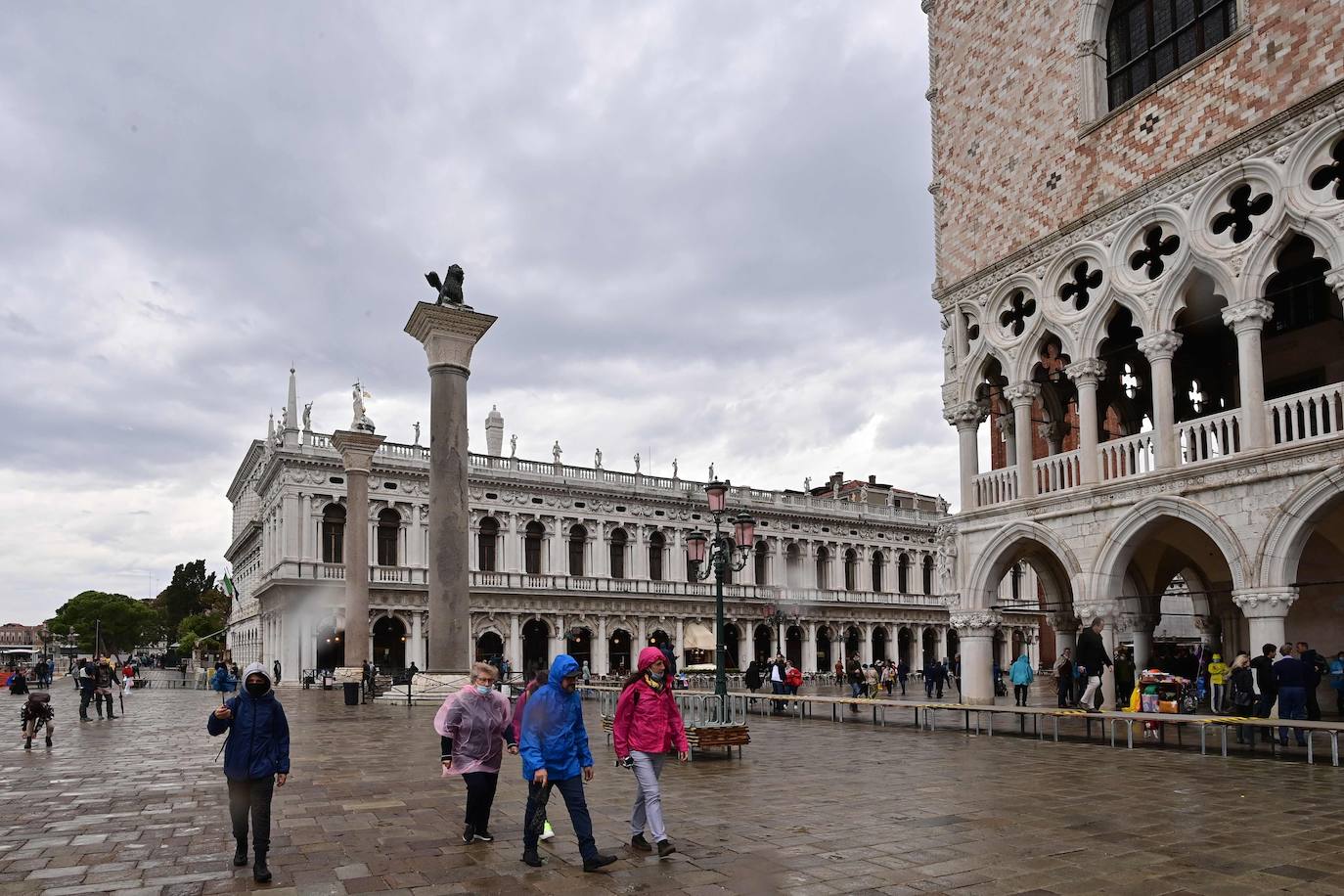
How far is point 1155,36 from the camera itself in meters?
17.7

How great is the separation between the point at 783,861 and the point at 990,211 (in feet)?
51.8

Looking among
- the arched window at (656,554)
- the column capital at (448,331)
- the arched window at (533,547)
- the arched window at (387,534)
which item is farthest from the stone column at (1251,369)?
the arched window at (656,554)

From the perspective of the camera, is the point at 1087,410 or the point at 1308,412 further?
the point at 1087,410

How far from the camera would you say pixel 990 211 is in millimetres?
20203

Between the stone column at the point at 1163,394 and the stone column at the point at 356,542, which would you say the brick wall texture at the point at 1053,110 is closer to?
the stone column at the point at 1163,394

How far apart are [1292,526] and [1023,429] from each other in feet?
17.2

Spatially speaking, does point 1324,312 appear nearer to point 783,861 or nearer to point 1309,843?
point 1309,843

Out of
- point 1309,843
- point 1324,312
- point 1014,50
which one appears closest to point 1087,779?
point 1309,843

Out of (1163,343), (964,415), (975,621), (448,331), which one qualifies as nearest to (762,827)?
(1163,343)

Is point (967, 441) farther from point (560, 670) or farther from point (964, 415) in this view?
point (560, 670)

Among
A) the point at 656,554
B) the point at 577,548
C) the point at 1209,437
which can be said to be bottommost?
the point at 656,554

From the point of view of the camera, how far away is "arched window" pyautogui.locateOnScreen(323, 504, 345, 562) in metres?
46.3

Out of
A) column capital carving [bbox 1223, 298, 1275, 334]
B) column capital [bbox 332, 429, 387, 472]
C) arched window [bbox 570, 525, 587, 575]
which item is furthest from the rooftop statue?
arched window [bbox 570, 525, 587, 575]

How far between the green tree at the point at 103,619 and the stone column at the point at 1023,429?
99232 millimetres
